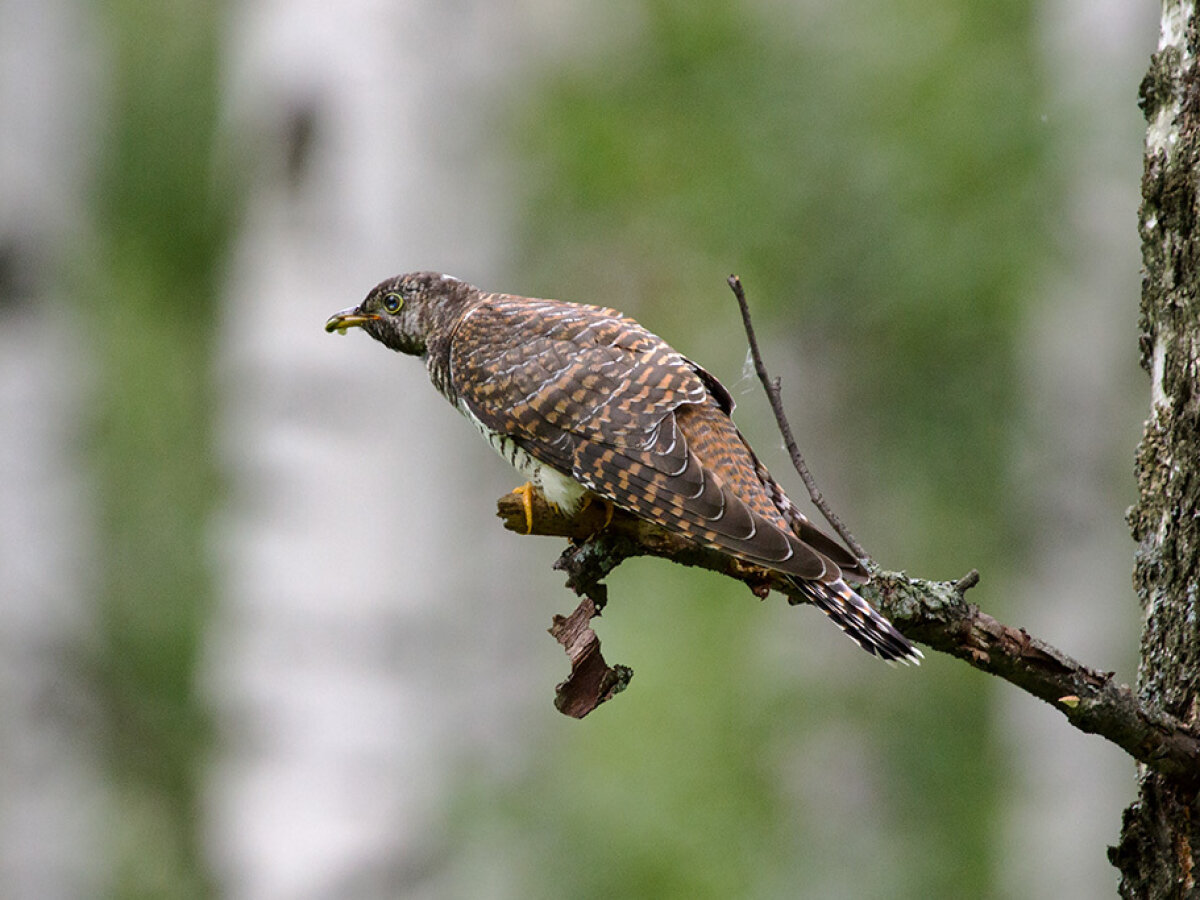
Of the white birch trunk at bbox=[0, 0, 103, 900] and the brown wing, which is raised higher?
the white birch trunk at bbox=[0, 0, 103, 900]

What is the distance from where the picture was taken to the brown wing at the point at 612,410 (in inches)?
122

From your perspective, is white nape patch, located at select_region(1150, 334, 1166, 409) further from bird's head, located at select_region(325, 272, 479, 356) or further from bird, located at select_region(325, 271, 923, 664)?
bird's head, located at select_region(325, 272, 479, 356)

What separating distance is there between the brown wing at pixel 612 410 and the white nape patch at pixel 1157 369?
86 cm

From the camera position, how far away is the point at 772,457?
37.5ft

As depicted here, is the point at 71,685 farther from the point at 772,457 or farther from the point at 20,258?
the point at 772,457

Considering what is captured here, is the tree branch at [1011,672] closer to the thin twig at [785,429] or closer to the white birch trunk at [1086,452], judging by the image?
the thin twig at [785,429]

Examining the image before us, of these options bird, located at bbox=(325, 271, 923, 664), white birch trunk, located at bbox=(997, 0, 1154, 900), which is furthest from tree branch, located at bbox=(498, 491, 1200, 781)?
white birch trunk, located at bbox=(997, 0, 1154, 900)

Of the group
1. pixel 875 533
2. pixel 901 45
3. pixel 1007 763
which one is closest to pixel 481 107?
pixel 901 45

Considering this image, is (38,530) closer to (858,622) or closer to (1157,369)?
(858,622)

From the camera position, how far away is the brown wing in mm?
3096

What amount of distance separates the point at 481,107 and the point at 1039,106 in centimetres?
332

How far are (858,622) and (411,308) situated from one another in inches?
81.6

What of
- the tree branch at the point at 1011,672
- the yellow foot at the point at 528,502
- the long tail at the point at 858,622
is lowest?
the tree branch at the point at 1011,672

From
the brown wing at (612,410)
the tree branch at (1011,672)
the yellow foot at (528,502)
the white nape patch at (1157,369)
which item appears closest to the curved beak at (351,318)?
the brown wing at (612,410)
